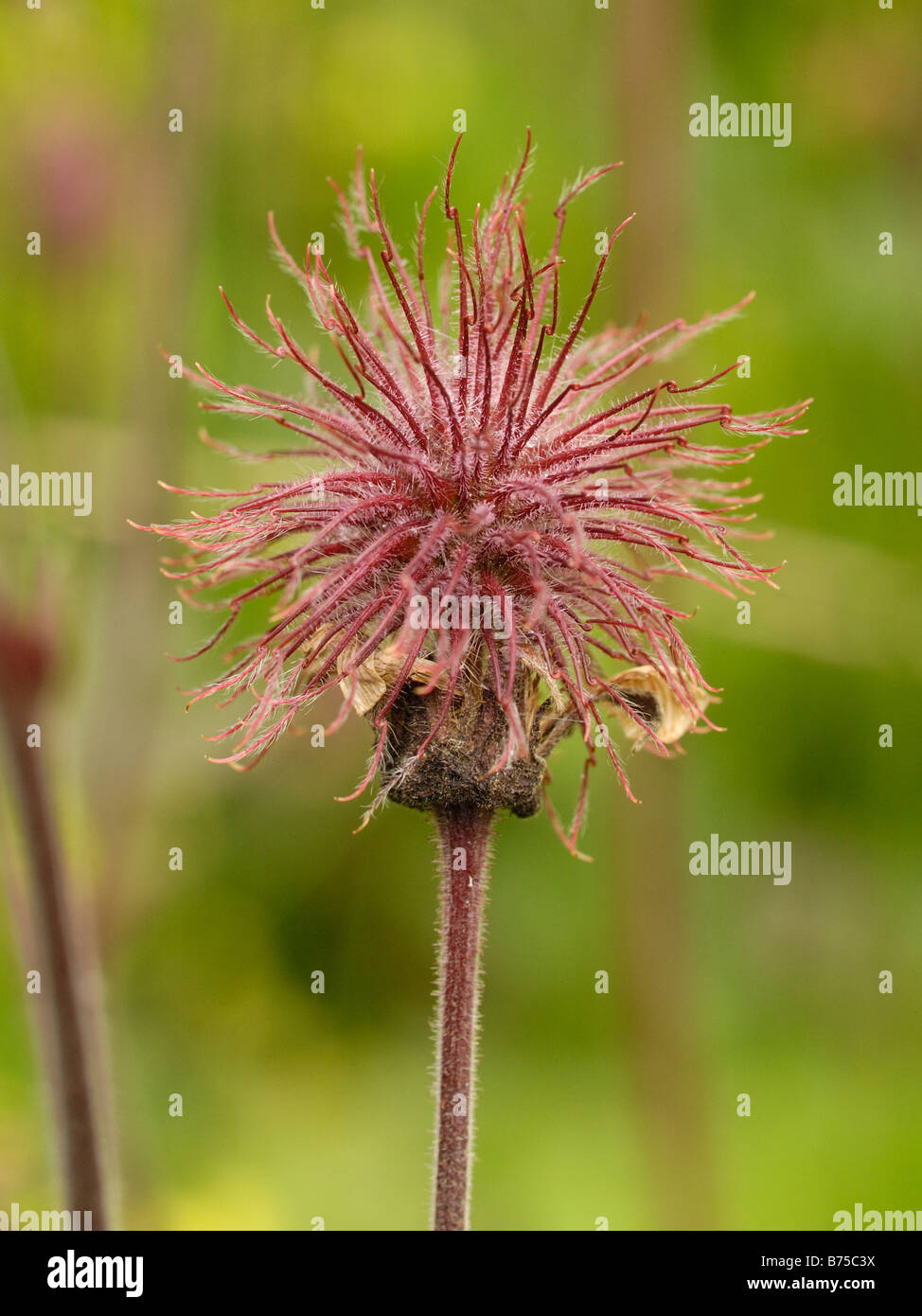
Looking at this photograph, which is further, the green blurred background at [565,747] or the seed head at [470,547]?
the green blurred background at [565,747]

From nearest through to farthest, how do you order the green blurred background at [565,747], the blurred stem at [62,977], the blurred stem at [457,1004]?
1. the blurred stem at [457,1004]
2. the blurred stem at [62,977]
3. the green blurred background at [565,747]

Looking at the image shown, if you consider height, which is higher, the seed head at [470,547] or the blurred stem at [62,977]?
the seed head at [470,547]

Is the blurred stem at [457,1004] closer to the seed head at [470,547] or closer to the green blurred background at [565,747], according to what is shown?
the seed head at [470,547]

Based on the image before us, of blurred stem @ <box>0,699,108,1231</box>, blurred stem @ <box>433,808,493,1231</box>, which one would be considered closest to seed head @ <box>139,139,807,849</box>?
blurred stem @ <box>433,808,493,1231</box>

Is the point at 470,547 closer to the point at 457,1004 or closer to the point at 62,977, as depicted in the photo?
the point at 457,1004

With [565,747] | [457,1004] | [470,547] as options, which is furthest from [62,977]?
[565,747]

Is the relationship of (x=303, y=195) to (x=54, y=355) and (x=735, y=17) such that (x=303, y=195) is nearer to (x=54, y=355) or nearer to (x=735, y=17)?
(x=54, y=355)

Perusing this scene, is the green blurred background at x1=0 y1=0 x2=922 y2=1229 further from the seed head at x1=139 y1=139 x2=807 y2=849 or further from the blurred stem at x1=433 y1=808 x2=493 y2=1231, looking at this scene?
the blurred stem at x1=433 y1=808 x2=493 y2=1231

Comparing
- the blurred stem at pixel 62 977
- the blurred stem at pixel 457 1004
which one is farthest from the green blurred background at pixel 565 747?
the blurred stem at pixel 457 1004

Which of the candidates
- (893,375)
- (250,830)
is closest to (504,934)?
(250,830)
